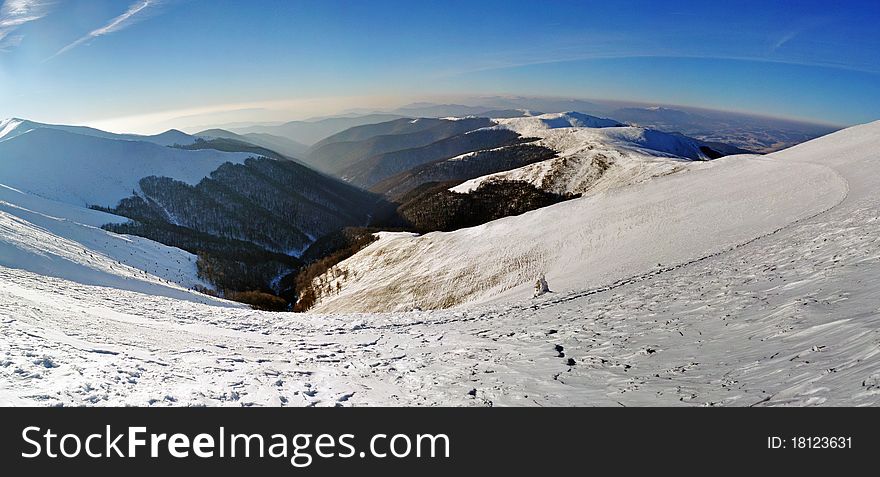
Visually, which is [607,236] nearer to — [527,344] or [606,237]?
[606,237]

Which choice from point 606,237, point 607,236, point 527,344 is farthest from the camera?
point 607,236

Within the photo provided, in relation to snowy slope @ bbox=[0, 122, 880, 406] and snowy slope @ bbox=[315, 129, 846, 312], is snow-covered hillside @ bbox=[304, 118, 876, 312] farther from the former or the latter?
snowy slope @ bbox=[0, 122, 880, 406]

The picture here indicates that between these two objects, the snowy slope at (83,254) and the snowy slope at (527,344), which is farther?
the snowy slope at (83,254)

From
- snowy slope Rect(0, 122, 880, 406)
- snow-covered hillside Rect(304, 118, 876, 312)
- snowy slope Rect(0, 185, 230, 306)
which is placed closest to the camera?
snowy slope Rect(0, 122, 880, 406)

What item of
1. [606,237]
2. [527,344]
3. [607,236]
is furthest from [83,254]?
[607,236]

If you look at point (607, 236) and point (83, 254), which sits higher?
point (607, 236)

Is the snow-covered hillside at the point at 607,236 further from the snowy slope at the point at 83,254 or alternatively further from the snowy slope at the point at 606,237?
the snowy slope at the point at 83,254

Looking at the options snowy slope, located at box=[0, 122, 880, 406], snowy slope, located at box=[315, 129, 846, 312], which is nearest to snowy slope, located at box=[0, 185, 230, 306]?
snowy slope, located at box=[0, 122, 880, 406]

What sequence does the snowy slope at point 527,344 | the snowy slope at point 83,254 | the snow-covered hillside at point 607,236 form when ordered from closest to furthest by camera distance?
1. the snowy slope at point 527,344
2. the snowy slope at point 83,254
3. the snow-covered hillside at point 607,236

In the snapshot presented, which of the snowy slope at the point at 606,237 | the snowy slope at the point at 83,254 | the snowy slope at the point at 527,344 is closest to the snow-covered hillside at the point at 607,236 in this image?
the snowy slope at the point at 606,237
